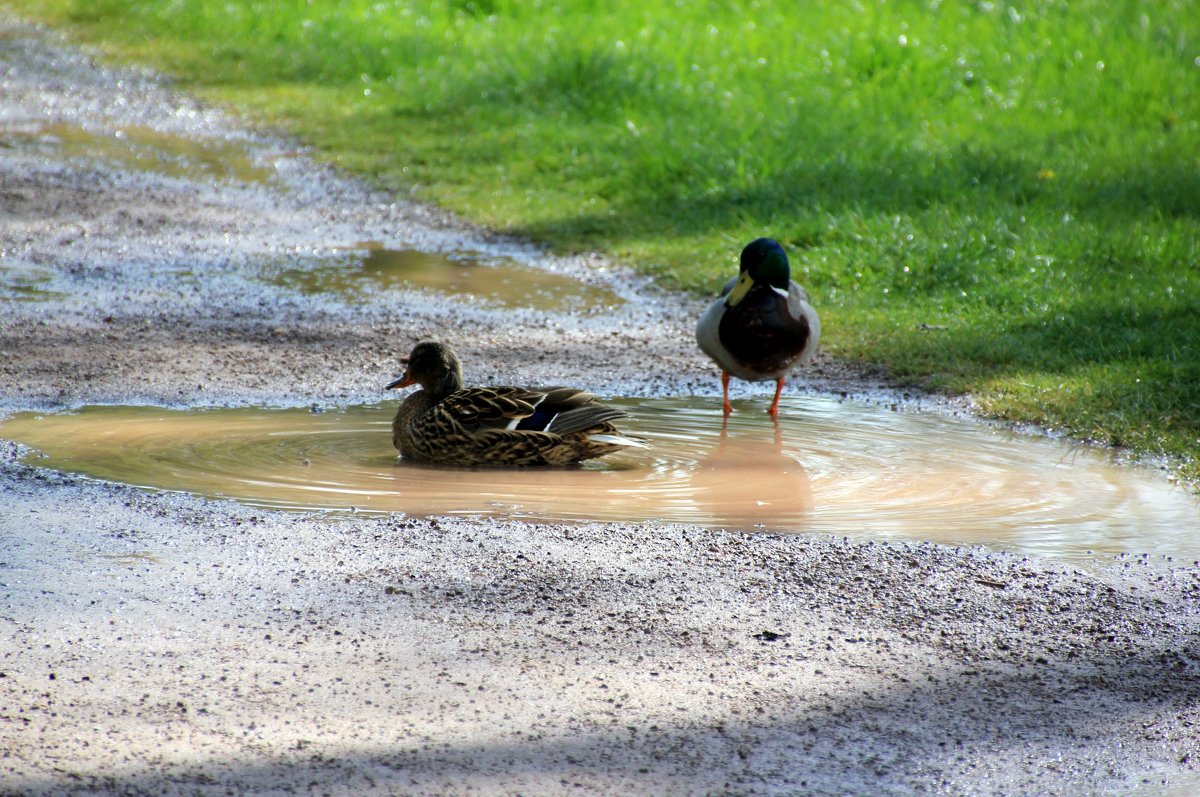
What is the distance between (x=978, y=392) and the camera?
7.80 m

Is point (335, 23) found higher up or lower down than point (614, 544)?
higher up

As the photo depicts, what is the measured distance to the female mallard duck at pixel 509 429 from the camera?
648cm

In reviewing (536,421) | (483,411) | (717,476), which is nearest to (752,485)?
(717,476)

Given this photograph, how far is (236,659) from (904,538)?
8.25 feet

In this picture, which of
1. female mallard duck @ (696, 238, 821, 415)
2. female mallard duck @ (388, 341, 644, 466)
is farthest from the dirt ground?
female mallard duck @ (696, 238, 821, 415)

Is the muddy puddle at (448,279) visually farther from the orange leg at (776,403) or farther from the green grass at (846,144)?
the orange leg at (776,403)

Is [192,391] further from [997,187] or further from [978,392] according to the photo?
[997,187]

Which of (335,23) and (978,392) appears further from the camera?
(335,23)

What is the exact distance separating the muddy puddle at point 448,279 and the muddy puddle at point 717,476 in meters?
2.48

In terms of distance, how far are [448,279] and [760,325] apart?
3.41 meters

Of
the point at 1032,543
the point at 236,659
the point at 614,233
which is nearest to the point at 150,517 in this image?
the point at 236,659

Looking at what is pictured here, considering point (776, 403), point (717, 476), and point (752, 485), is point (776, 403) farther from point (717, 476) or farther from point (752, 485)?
point (752, 485)

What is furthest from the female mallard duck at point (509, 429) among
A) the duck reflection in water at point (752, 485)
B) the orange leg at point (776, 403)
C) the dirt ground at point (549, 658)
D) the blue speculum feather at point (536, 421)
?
the orange leg at point (776, 403)

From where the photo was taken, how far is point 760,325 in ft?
24.3
